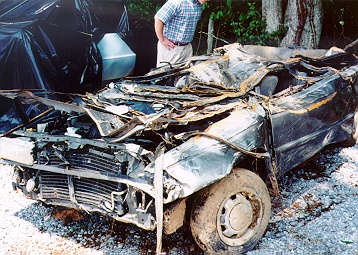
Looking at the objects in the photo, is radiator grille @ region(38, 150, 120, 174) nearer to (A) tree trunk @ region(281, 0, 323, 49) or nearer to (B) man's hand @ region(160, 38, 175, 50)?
(B) man's hand @ region(160, 38, 175, 50)


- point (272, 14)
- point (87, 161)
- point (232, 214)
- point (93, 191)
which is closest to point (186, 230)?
point (232, 214)

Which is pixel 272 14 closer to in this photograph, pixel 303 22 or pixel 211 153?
pixel 303 22

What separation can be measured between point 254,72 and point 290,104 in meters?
0.68

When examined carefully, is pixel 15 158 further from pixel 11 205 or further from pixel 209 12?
pixel 209 12

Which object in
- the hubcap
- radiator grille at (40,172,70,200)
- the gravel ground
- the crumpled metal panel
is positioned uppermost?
the crumpled metal panel

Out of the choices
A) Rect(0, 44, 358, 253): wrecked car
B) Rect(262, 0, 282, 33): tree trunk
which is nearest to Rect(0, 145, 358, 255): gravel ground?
Rect(0, 44, 358, 253): wrecked car

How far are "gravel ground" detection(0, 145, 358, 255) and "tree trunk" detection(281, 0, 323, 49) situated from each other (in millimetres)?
3778

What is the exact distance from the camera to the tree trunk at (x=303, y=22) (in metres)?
7.37

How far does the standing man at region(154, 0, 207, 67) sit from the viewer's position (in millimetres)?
5414

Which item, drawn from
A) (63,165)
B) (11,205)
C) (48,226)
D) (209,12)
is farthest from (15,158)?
(209,12)

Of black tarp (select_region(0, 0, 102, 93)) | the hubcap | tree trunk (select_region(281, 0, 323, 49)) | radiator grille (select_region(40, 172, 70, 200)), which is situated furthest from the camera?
tree trunk (select_region(281, 0, 323, 49))

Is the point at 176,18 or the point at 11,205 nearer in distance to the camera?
the point at 11,205

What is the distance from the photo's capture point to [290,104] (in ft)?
12.1

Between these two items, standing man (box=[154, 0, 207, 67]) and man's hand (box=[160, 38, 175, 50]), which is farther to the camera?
man's hand (box=[160, 38, 175, 50])
